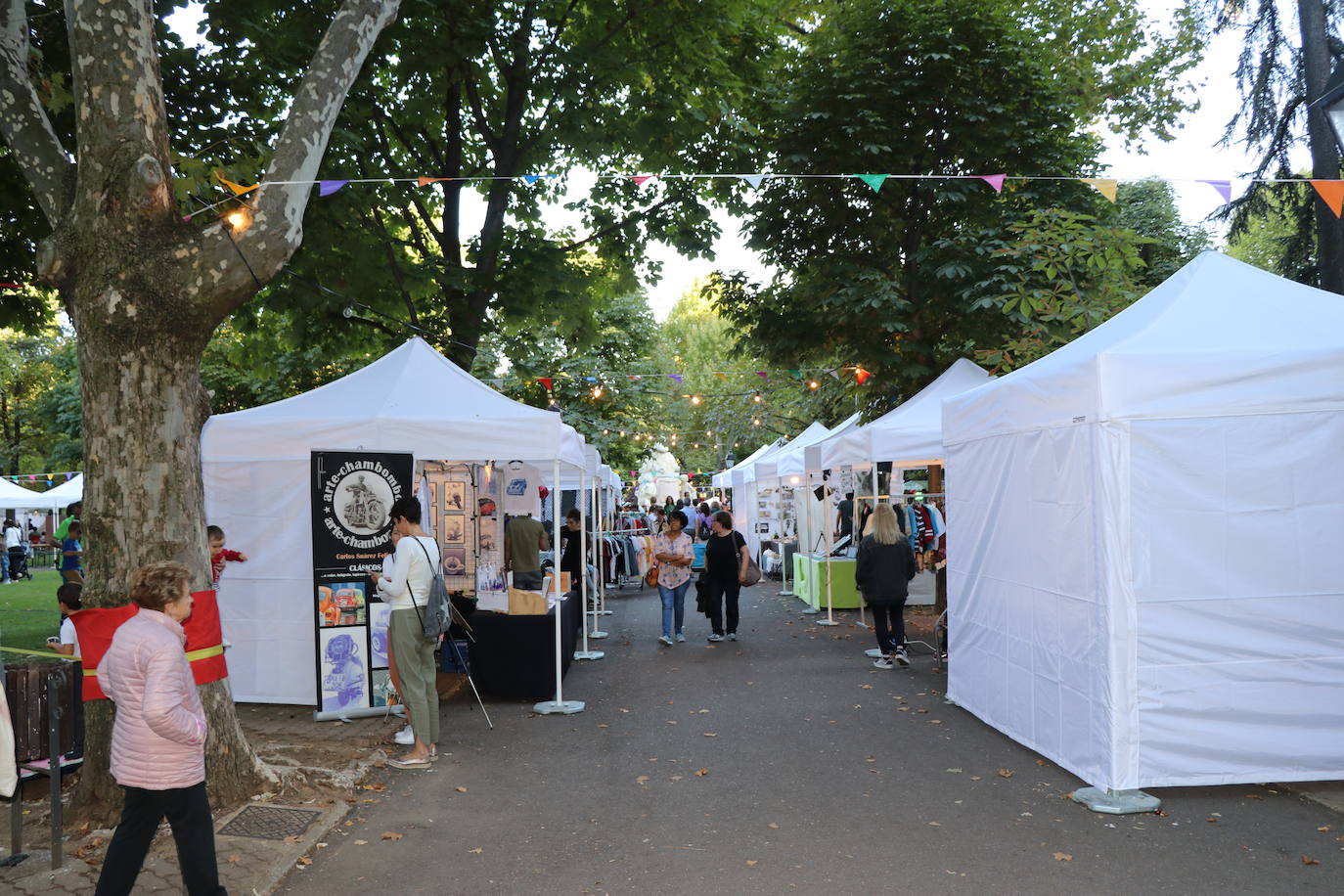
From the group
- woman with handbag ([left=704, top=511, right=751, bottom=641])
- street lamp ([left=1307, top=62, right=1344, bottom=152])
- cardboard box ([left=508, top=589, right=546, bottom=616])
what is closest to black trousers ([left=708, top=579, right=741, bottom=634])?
woman with handbag ([left=704, top=511, right=751, bottom=641])

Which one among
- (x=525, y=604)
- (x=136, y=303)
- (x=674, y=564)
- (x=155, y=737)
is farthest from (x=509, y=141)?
(x=155, y=737)

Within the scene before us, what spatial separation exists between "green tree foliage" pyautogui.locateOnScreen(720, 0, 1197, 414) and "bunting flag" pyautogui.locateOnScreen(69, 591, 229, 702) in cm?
1163

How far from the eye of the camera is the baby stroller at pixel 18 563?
26641 millimetres

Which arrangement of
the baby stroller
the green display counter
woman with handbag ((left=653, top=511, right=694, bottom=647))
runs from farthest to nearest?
1. the baby stroller
2. the green display counter
3. woman with handbag ((left=653, top=511, right=694, bottom=647))

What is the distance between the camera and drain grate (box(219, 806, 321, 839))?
5.20m

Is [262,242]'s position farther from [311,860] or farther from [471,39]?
[471,39]

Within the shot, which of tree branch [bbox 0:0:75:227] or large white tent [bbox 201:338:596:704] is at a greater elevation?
tree branch [bbox 0:0:75:227]

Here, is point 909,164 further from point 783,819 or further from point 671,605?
point 783,819

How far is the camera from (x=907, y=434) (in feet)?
39.1

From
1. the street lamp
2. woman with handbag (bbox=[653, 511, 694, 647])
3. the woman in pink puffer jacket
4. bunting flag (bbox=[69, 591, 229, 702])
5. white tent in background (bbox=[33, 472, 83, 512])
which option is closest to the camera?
the woman in pink puffer jacket

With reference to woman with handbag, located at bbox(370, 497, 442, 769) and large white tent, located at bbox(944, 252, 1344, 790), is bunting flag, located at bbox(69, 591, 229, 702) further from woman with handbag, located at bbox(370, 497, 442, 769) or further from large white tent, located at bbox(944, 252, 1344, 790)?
large white tent, located at bbox(944, 252, 1344, 790)

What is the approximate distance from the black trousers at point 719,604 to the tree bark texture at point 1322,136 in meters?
7.74

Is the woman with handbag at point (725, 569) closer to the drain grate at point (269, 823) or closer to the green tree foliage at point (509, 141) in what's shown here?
the green tree foliage at point (509, 141)

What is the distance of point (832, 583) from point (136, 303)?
11787 millimetres
